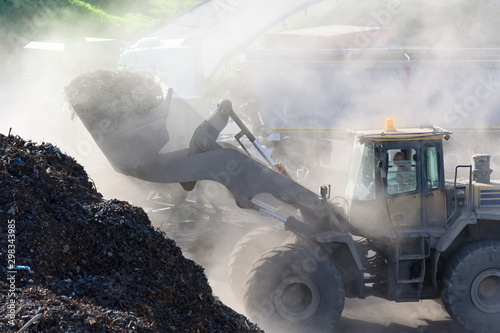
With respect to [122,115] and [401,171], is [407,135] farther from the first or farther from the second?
[122,115]

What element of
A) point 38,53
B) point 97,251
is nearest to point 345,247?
point 97,251

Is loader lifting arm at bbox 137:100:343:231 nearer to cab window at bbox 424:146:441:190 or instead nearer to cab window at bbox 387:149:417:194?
cab window at bbox 387:149:417:194

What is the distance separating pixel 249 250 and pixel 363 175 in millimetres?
1731

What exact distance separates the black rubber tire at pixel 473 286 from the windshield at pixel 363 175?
1.27m

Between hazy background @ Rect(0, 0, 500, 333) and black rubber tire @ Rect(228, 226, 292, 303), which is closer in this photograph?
black rubber tire @ Rect(228, 226, 292, 303)

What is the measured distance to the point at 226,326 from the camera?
4.64m

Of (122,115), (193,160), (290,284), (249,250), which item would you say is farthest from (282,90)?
(290,284)

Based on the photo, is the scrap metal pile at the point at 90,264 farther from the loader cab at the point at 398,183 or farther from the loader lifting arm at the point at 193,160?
the loader cab at the point at 398,183

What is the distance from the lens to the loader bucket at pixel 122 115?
6.26 metres

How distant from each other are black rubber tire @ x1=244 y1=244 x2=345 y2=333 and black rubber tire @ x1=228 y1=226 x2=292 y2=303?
1.83 feet

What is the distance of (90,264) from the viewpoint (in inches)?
177

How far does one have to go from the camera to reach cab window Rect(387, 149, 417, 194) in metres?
6.47

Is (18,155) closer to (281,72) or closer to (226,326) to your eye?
(226,326)

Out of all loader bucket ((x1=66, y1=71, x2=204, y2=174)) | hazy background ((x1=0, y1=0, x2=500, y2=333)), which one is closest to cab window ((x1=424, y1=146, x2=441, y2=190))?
hazy background ((x1=0, y1=0, x2=500, y2=333))
